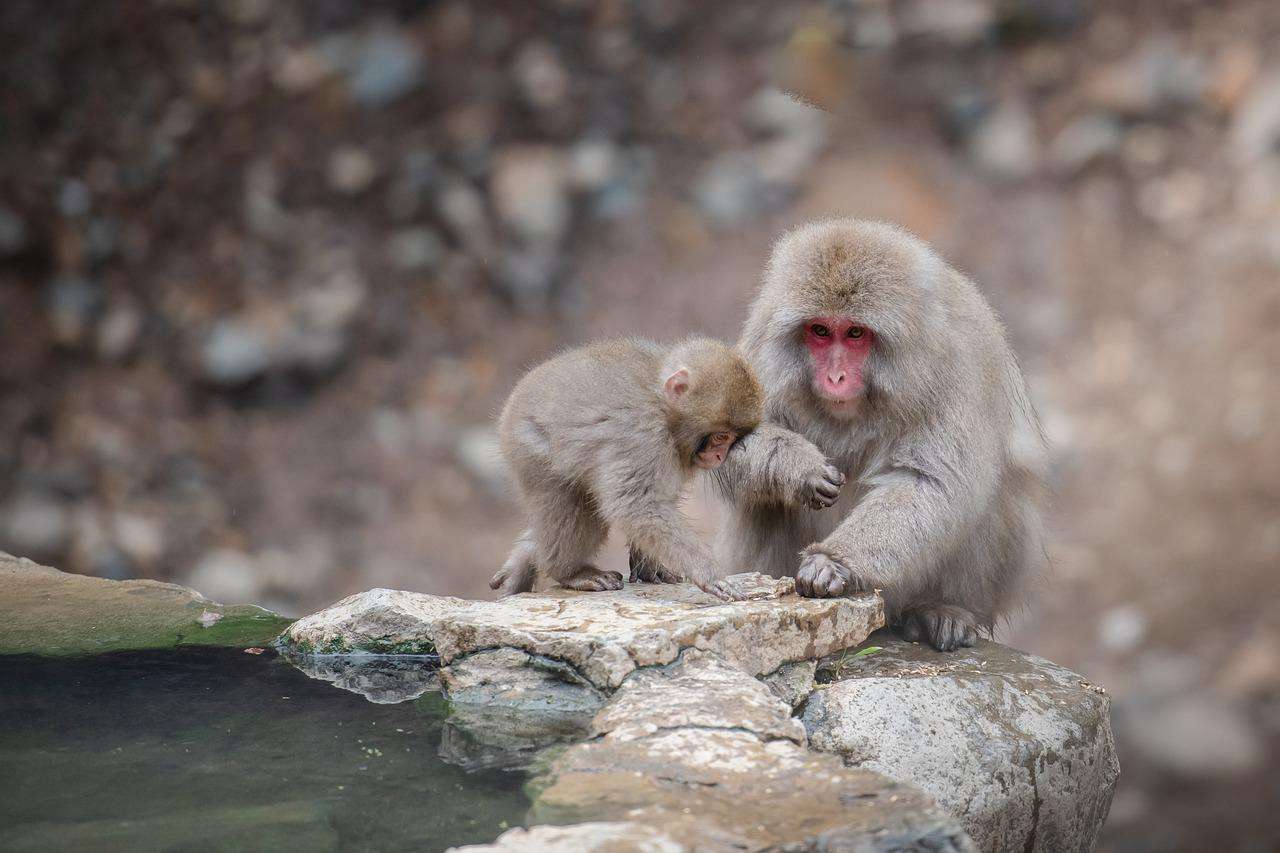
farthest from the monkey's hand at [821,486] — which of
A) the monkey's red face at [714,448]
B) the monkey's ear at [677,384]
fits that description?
the monkey's ear at [677,384]

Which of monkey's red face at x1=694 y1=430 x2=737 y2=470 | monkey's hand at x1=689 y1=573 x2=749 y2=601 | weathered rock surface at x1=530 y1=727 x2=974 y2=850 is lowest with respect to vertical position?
weathered rock surface at x1=530 y1=727 x2=974 y2=850

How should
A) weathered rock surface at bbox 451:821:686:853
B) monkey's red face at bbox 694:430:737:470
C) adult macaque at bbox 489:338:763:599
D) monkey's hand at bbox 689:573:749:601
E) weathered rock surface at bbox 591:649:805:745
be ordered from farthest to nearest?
monkey's red face at bbox 694:430:737:470
adult macaque at bbox 489:338:763:599
monkey's hand at bbox 689:573:749:601
weathered rock surface at bbox 591:649:805:745
weathered rock surface at bbox 451:821:686:853

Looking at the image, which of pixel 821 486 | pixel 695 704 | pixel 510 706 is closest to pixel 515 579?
pixel 821 486

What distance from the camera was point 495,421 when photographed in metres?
4.14

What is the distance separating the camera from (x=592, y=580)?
382cm

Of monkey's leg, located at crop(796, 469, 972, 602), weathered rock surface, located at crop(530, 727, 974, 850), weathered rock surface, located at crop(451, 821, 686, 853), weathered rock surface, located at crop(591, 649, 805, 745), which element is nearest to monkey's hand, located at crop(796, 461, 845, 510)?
monkey's leg, located at crop(796, 469, 972, 602)

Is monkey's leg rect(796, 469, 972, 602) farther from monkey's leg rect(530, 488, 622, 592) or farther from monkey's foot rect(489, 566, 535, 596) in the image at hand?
monkey's foot rect(489, 566, 535, 596)

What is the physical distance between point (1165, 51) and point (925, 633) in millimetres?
5344

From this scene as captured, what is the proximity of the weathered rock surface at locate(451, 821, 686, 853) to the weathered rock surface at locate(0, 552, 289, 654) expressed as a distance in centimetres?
167

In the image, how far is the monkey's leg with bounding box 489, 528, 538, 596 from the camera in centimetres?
409

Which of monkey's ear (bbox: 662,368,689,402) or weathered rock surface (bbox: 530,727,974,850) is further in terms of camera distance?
monkey's ear (bbox: 662,368,689,402)

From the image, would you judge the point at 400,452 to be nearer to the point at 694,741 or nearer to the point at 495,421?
the point at 495,421

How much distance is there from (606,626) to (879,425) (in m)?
1.12

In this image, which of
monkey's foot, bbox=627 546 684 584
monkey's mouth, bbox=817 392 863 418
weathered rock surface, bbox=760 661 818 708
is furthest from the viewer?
monkey's foot, bbox=627 546 684 584
